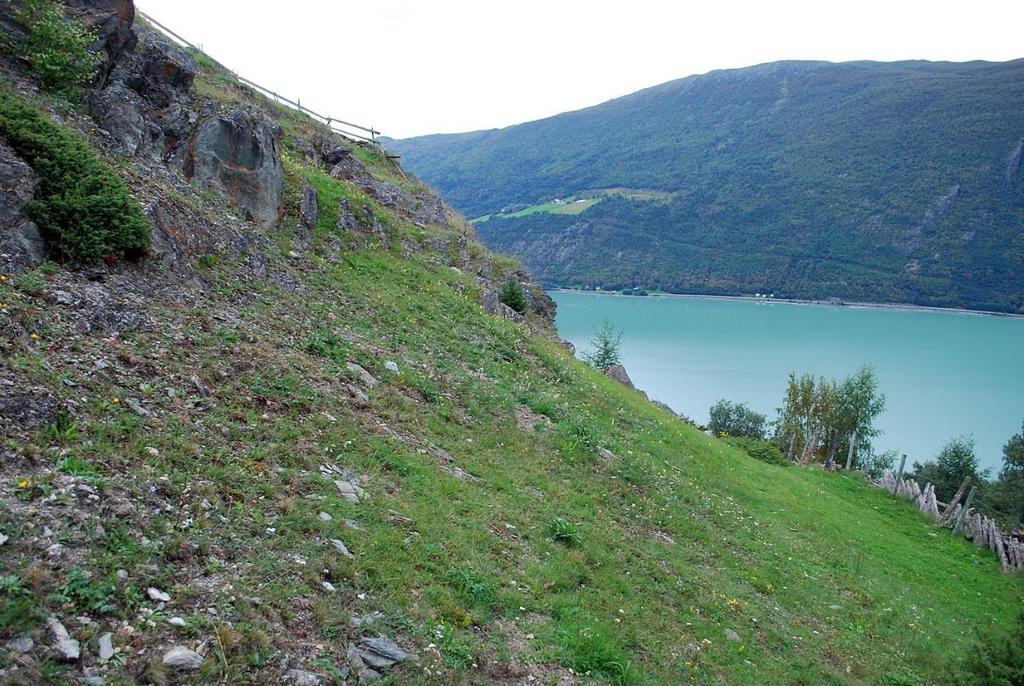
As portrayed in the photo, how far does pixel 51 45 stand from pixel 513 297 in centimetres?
1754

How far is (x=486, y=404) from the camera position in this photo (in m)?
12.9

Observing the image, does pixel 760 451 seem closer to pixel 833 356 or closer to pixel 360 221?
pixel 360 221

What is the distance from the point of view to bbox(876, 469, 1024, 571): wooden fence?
1936cm

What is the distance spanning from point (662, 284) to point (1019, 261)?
91.2m

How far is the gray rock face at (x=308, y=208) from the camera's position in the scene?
17.7 metres

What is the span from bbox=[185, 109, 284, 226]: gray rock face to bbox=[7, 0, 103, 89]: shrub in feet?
9.74

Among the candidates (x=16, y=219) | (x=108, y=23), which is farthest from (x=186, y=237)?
(x=108, y=23)

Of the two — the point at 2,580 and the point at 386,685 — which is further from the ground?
the point at 2,580

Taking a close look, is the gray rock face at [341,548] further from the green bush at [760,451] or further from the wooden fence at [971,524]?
the green bush at [760,451]

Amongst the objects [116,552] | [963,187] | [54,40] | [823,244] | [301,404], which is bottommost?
[116,552]

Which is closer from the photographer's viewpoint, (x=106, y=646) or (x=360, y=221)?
(x=106, y=646)

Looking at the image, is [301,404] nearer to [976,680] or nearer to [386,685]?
[386,685]

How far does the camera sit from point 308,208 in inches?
709

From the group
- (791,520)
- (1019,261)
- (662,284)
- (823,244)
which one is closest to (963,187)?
(1019,261)
